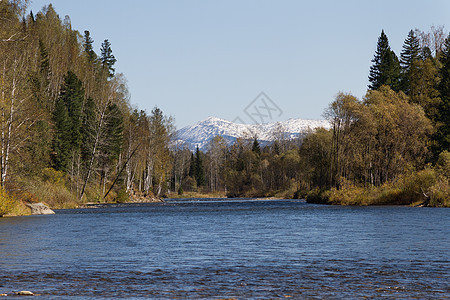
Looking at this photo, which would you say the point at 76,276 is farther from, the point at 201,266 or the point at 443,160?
Answer: the point at 443,160

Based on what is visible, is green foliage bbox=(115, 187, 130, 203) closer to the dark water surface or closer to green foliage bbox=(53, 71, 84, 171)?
green foliage bbox=(53, 71, 84, 171)

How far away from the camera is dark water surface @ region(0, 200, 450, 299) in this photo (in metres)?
12.6

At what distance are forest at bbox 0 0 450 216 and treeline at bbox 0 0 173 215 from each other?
0.61 feet

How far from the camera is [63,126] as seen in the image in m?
72.9

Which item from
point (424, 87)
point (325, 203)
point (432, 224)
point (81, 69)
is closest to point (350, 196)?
point (325, 203)

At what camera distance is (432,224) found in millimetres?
31516

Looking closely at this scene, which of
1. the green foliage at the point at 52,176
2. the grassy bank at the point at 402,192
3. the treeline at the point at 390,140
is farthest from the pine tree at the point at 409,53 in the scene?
the green foliage at the point at 52,176

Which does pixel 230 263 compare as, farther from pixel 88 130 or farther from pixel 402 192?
pixel 88 130

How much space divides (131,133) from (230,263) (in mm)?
78766

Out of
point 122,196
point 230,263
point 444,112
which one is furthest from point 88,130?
point 230,263

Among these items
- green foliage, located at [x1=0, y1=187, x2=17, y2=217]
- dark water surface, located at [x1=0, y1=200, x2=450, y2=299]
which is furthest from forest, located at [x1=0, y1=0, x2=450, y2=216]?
dark water surface, located at [x1=0, y1=200, x2=450, y2=299]

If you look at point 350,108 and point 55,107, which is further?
point 55,107

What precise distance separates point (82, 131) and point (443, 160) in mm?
50464

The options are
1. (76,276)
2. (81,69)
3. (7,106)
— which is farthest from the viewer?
(81,69)
